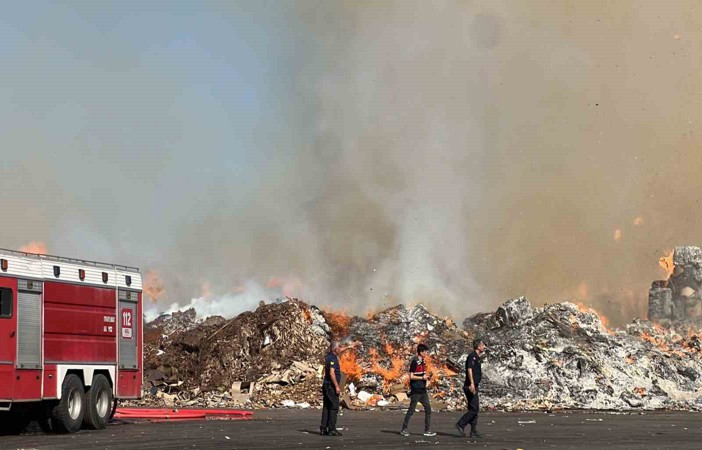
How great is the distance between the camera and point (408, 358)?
137ft

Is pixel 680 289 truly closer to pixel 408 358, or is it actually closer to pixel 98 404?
pixel 408 358

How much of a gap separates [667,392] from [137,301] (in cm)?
2022

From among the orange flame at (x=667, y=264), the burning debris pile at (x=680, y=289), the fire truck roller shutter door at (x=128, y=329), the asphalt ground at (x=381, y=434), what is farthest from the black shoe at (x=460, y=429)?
the burning debris pile at (x=680, y=289)

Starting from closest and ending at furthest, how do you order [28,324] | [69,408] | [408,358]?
1. [28,324]
2. [69,408]
3. [408,358]

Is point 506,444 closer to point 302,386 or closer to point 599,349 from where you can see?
point 302,386

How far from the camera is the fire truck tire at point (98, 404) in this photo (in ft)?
79.8

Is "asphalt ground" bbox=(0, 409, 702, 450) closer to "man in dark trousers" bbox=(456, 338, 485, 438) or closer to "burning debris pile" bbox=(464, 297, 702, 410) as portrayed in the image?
"man in dark trousers" bbox=(456, 338, 485, 438)

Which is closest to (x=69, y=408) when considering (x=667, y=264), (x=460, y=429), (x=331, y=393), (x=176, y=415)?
(x=176, y=415)

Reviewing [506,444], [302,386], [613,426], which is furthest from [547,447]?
[302,386]

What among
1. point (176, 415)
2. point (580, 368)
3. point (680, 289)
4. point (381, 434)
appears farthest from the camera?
point (680, 289)

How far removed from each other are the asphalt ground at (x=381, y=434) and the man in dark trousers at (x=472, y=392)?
0.31 metres

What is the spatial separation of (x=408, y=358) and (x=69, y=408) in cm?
1974

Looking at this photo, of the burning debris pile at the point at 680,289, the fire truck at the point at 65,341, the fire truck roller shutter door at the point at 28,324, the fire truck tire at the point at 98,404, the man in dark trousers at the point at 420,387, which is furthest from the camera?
the burning debris pile at the point at 680,289

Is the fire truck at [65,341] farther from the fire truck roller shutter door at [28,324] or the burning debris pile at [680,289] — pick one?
the burning debris pile at [680,289]
